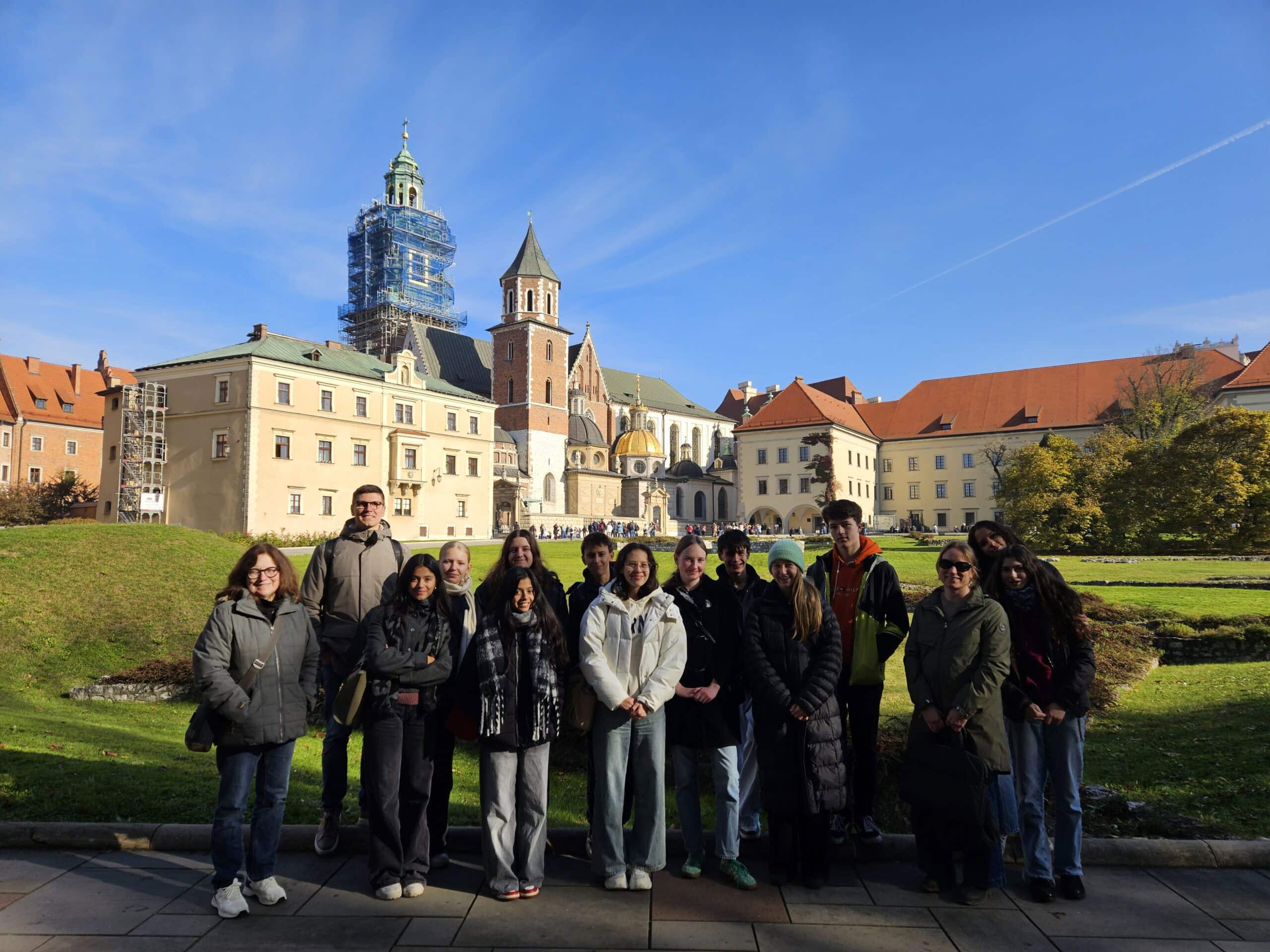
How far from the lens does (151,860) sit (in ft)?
17.2

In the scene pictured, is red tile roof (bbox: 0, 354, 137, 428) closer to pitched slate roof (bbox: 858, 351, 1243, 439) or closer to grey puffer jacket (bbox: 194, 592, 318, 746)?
pitched slate roof (bbox: 858, 351, 1243, 439)

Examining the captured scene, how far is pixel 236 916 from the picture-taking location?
14.7ft

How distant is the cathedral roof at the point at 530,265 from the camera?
72750 mm

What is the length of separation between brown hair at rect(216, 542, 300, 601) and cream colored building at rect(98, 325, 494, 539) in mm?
38953

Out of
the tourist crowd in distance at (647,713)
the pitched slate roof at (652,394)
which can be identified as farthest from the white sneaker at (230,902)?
the pitched slate roof at (652,394)

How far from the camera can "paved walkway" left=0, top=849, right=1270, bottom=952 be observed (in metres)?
4.18

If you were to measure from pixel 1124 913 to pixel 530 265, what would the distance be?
72.8 metres

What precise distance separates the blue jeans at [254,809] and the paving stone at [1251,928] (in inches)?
202

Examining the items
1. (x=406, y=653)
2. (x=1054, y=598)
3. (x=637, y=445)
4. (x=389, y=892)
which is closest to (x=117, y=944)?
(x=389, y=892)

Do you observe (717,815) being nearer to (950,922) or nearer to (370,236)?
(950,922)

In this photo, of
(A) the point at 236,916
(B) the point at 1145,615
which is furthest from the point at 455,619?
(B) the point at 1145,615

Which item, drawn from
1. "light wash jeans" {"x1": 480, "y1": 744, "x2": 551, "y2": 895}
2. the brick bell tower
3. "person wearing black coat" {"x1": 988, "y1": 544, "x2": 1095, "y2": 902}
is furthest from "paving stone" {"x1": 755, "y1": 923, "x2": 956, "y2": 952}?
the brick bell tower

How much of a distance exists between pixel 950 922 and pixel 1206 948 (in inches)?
46.0

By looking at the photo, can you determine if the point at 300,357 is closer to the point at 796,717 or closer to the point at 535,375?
the point at 535,375
